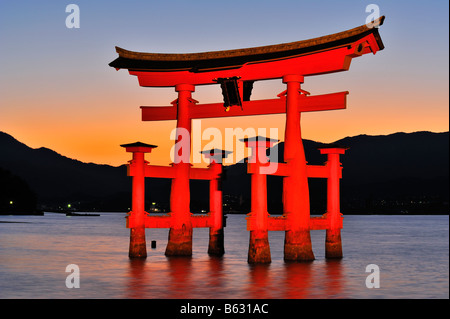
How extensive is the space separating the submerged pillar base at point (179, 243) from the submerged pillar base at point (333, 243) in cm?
598

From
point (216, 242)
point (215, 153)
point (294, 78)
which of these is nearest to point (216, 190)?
point (215, 153)

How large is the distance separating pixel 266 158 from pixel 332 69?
13.4 feet

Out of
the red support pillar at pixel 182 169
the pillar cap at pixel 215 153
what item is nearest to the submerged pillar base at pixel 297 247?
the red support pillar at pixel 182 169

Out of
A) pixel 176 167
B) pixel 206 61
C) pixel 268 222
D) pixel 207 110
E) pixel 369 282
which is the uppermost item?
pixel 206 61

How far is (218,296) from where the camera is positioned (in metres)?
19.2

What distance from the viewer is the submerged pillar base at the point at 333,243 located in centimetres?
2536

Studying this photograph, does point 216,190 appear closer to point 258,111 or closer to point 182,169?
point 182,169

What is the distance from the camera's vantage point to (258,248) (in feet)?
73.7

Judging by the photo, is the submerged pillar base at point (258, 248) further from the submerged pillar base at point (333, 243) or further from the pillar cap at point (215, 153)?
the pillar cap at point (215, 153)

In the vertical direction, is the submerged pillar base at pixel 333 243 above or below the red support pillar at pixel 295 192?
below

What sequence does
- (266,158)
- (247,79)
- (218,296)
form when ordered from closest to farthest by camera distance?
(218,296)
(266,158)
(247,79)

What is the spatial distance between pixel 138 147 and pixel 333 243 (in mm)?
9269
